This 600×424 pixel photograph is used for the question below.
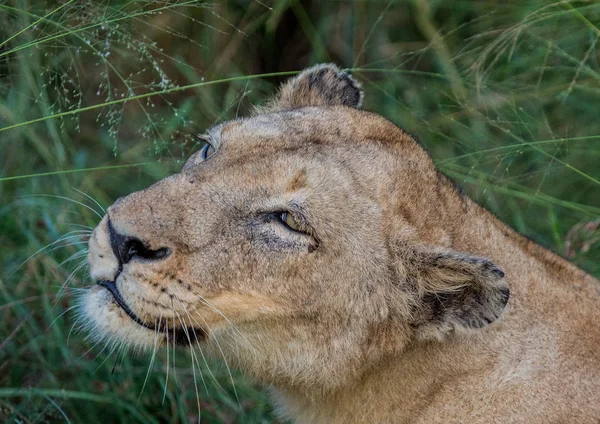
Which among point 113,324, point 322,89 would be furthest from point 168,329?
point 322,89

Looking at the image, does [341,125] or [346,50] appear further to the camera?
[346,50]

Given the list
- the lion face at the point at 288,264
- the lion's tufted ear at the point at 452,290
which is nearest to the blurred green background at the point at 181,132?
the lion face at the point at 288,264

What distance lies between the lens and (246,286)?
3.00 metres

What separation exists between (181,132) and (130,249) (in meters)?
2.64

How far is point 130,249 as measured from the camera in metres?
2.90

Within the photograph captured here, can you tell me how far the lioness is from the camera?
9.72 feet

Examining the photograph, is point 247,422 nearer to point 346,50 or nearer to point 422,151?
point 422,151

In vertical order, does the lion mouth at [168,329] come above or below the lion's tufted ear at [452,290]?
above

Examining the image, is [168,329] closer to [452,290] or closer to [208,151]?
[208,151]

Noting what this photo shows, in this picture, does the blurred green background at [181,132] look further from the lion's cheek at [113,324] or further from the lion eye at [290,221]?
the lion eye at [290,221]

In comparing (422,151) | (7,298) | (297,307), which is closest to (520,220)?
(422,151)

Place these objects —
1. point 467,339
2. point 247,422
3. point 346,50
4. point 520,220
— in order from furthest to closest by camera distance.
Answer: point 346,50, point 520,220, point 247,422, point 467,339

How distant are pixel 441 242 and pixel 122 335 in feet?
3.67

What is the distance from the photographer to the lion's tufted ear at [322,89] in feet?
12.8
